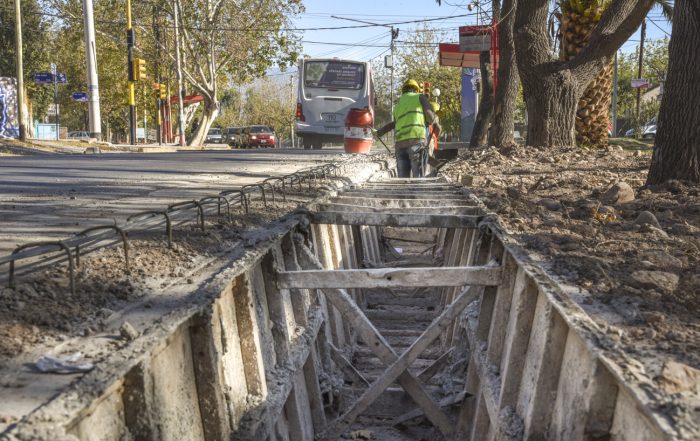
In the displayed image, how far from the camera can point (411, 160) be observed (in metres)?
12.2

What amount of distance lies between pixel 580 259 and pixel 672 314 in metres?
1.04

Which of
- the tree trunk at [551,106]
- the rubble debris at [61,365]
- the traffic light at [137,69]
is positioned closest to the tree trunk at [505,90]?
the tree trunk at [551,106]

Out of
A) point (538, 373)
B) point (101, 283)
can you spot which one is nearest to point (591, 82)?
point (538, 373)

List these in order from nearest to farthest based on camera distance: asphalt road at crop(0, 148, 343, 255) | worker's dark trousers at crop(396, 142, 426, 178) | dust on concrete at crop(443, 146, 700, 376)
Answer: dust on concrete at crop(443, 146, 700, 376)
asphalt road at crop(0, 148, 343, 255)
worker's dark trousers at crop(396, 142, 426, 178)

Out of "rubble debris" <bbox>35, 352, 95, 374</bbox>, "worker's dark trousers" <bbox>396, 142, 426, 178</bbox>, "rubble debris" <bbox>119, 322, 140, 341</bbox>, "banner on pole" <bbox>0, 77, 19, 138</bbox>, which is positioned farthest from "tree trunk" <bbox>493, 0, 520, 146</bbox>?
"banner on pole" <bbox>0, 77, 19, 138</bbox>

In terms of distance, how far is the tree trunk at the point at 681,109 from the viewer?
294 inches

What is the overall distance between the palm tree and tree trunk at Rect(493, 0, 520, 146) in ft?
4.03

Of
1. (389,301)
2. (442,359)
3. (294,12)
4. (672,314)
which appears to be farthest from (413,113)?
(294,12)

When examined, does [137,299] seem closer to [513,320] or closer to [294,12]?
[513,320]

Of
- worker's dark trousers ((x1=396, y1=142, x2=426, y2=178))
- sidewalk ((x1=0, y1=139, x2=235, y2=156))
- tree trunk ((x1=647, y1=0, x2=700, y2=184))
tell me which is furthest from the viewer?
sidewalk ((x1=0, y1=139, x2=235, y2=156))

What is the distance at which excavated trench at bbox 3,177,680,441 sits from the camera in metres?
2.65

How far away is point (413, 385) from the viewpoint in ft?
17.4

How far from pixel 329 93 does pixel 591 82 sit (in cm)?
1278

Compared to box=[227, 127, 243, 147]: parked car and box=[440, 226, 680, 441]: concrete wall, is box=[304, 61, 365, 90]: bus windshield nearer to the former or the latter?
box=[227, 127, 243, 147]: parked car
